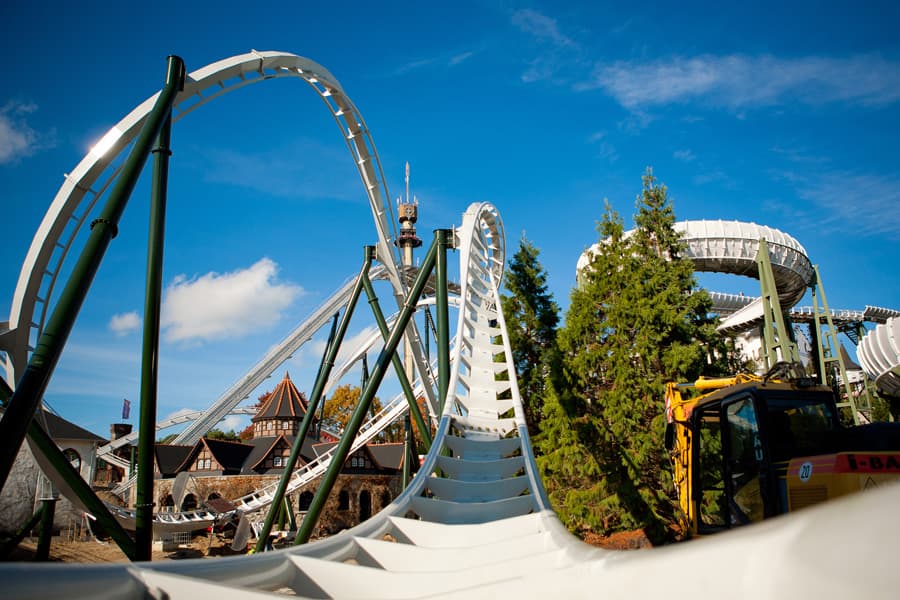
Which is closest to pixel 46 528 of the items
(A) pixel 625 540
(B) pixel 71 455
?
(A) pixel 625 540

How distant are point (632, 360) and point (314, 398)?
299 inches

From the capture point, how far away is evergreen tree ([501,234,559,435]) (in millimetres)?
16750

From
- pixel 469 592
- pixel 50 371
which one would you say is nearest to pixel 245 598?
pixel 469 592

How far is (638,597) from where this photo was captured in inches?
52.7

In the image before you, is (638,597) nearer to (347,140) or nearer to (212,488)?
(347,140)

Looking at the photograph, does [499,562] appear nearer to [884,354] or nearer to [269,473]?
[884,354]

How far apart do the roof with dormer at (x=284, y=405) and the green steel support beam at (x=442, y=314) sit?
94.5ft

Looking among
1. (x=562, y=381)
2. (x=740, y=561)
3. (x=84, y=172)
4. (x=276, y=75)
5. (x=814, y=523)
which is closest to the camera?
(x=814, y=523)

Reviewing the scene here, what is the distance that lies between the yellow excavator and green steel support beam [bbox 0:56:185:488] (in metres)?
5.50

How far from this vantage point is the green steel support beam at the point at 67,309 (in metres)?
3.63

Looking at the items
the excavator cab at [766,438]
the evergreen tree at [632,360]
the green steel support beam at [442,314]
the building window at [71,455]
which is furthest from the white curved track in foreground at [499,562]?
the evergreen tree at [632,360]

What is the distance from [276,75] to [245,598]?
758 cm

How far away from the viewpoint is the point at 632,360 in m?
13.7

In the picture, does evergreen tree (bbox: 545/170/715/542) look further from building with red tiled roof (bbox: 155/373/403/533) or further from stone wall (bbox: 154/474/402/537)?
stone wall (bbox: 154/474/402/537)
